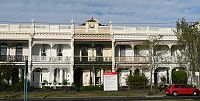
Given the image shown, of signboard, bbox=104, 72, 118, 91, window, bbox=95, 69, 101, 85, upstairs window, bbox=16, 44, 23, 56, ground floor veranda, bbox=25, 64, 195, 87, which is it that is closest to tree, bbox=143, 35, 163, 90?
ground floor veranda, bbox=25, 64, 195, 87

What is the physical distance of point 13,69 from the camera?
4950 centimetres

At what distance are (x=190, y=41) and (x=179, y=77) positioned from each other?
31.4ft

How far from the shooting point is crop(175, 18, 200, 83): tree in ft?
151

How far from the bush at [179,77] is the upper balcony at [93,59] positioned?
10023 mm

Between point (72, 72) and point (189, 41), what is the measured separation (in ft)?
56.2

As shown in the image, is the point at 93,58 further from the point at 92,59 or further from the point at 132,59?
the point at 132,59

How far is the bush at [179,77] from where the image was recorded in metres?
53.9

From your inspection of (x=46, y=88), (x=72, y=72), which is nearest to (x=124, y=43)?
(x=72, y=72)

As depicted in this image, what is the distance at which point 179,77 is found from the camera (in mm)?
54531

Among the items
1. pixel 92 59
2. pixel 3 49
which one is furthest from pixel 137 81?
pixel 3 49

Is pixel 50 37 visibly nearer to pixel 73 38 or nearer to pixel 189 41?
pixel 73 38

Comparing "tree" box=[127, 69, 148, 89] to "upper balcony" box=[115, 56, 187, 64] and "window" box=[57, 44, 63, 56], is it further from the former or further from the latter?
"window" box=[57, 44, 63, 56]

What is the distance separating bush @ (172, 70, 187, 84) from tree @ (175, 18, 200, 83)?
17.9 feet

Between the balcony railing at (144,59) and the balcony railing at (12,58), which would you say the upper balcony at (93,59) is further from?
the balcony railing at (12,58)
